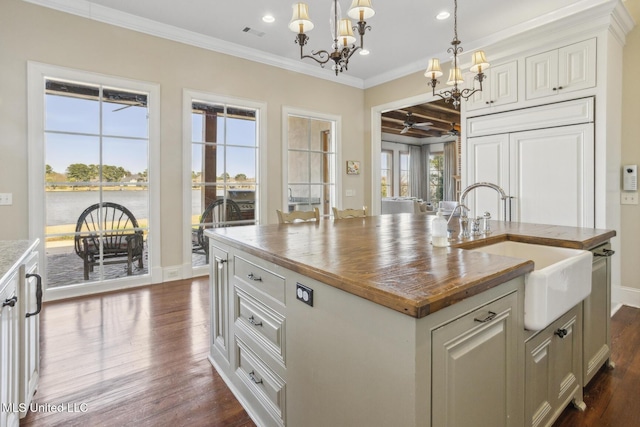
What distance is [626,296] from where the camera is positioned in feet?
10.6

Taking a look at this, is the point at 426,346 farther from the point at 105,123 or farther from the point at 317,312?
the point at 105,123

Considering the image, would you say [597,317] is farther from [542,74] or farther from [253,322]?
[542,74]

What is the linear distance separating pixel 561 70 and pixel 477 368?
3.27m

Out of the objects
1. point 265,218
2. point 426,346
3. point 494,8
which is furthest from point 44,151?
point 494,8

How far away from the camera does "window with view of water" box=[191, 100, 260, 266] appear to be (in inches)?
166

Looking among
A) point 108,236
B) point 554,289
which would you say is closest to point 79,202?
point 108,236

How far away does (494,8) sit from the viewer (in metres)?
3.47

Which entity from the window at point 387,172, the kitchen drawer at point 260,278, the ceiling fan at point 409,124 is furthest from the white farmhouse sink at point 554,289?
the window at point 387,172

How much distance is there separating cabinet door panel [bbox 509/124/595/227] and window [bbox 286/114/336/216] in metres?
2.74

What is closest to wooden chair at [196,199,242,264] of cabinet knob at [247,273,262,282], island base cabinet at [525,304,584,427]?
cabinet knob at [247,273,262,282]

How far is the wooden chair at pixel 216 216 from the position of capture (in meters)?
4.29

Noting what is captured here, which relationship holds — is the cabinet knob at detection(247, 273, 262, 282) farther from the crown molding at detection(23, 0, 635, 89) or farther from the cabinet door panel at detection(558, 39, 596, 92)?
the crown molding at detection(23, 0, 635, 89)

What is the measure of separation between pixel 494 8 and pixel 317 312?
3.81 metres

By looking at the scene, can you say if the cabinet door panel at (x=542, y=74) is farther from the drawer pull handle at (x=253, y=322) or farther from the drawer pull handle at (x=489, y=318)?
the drawer pull handle at (x=253, y=322)
